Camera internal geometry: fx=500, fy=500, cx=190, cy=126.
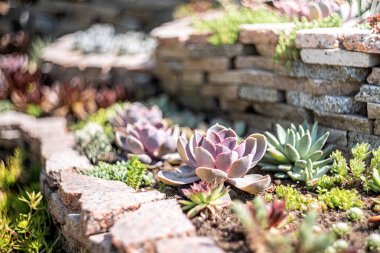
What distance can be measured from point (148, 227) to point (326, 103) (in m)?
1.83

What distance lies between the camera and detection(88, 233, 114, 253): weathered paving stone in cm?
252

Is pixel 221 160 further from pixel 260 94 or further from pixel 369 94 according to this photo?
pixel 260 94

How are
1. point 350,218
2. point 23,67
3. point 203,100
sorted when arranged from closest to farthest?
1. point 350,218
2. point 203,100
3. point 23,67

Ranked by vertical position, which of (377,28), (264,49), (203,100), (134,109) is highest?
(377,28)

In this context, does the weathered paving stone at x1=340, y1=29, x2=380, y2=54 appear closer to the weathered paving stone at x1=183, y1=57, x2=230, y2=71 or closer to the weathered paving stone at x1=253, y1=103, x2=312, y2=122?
the weathered paving stone at x1=253, y1=103, x2=312, y2=122

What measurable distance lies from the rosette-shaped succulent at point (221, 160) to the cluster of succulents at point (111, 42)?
331 cm

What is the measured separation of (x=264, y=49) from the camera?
4.20 metres

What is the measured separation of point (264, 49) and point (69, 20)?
449 centimetres

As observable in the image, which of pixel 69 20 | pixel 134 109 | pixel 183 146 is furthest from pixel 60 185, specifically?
pixel 69 20

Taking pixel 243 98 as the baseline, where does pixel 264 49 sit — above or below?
above

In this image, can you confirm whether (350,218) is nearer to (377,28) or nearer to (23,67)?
(377,28)

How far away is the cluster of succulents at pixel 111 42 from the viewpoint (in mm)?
6379

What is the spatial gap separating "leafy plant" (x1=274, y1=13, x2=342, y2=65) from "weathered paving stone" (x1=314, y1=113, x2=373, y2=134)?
501 millimetres

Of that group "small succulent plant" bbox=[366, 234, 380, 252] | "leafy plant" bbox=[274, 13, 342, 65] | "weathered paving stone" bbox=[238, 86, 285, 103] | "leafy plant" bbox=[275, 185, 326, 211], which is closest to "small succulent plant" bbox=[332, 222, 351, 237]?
"small succulent plant" bbox=[366, 234, 380, 252]
